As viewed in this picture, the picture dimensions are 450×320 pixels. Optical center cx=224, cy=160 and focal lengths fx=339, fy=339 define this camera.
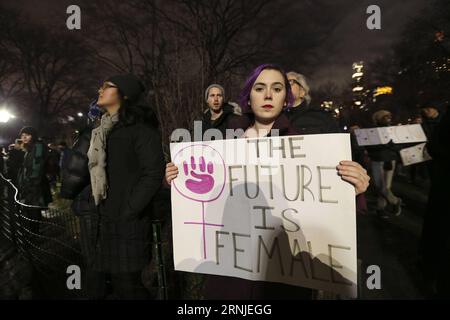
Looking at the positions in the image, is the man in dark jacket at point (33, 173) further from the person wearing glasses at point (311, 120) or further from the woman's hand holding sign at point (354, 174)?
the woman's hand holding sign at point (354, 174)

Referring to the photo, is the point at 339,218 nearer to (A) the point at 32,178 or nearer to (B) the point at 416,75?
(A) the point at 32,178

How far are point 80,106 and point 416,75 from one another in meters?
27.3

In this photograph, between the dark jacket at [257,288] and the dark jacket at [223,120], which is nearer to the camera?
the dark jacket at [257,288]

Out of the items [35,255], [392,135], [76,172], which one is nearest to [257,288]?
[76,172]

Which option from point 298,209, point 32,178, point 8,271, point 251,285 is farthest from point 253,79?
point 32,178

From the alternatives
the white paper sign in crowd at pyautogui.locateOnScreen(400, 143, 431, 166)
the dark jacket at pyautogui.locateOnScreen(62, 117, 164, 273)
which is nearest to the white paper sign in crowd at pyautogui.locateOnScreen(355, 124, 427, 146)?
the white paper sign in crowd at pyautogui.locateOnScreen(400, 143, 431, 166)

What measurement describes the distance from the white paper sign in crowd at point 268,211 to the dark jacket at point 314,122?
0.60 m

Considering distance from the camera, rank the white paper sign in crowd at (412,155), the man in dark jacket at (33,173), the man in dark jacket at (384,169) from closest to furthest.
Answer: the white paper sign in crowd at (412,155) → the man in dark jacket at (33,173) → the man in dark jacket at (384,169)

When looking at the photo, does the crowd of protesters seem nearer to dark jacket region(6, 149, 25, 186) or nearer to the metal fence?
the metal fence

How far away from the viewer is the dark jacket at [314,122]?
99.4 inches

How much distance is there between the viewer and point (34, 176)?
538 cm

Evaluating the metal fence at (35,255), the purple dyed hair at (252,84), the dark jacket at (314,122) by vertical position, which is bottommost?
the metal fence at (35,255)

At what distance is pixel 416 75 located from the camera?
91.4ft

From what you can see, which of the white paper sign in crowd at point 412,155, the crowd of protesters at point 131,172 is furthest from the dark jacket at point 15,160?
the white paper sign in crowd at point 412,155
